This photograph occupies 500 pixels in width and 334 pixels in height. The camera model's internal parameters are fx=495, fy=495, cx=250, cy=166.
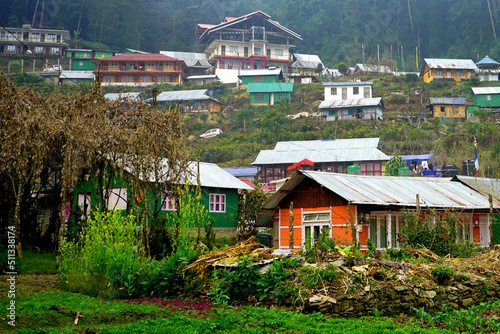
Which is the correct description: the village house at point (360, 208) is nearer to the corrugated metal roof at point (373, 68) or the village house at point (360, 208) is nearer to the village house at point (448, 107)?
the village house at point (448, 107)

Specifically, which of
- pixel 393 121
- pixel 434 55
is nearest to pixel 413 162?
pixel 393 121

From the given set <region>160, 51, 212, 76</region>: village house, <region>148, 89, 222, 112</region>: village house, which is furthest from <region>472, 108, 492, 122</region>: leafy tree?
<region>160, 51, 212, 76</region>: village house

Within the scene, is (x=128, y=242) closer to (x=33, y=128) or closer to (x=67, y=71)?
(x=33, y=128)

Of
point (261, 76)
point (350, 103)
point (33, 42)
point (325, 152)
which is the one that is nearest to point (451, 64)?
point (350, 103)

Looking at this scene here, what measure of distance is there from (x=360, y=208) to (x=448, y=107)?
5939cm

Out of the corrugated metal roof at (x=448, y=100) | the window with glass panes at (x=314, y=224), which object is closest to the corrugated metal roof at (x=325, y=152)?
the corrugated metal roof at (x=448, y=100)

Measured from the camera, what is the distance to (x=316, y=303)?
39.4 ft

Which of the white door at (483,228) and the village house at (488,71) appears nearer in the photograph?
the white door at (483,228)

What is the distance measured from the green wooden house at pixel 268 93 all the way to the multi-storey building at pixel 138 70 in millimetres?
15557

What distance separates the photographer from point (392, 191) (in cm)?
2436

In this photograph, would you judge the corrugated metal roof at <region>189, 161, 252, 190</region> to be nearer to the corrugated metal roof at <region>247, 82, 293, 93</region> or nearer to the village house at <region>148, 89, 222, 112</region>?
the village house at <region>148, 89, 222, 112</region>

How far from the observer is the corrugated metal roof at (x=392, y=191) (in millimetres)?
22031

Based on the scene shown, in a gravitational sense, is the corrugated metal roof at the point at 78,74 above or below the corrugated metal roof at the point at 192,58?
below

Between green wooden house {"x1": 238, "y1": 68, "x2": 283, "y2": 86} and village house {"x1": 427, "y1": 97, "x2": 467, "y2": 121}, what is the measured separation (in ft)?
87.3
